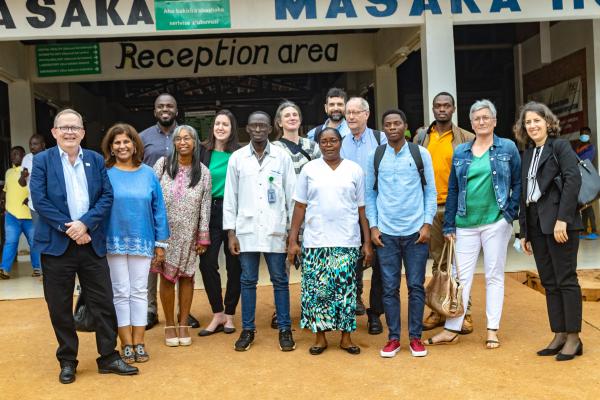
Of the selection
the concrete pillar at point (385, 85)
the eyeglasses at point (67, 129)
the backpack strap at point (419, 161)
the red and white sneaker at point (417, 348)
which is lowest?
the red and white sneaker at point (417, 348)

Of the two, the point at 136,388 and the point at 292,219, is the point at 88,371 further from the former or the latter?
the point at 292,219

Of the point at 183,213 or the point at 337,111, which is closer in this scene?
the point at 183,213

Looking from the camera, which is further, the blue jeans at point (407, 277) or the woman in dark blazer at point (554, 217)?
the blue jeans at point (407, 277)

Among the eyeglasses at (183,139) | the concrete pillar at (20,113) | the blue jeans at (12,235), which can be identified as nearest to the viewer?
the eyeglasses at (183,139)

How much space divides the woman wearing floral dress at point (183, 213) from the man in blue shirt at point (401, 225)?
136cm

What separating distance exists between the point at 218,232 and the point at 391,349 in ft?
5.69

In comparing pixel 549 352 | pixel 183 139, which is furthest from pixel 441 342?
pixel 183 139

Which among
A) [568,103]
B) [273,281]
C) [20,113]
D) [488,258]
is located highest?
[20,113]

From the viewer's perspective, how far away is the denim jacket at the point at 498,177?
4.96 meters

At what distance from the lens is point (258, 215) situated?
17.0 feet

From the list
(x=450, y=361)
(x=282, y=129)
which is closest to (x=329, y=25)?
(x=282, y=129)

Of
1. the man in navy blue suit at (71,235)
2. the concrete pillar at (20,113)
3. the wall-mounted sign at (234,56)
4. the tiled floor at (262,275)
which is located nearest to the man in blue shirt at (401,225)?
the man in navy blue suit at (71,235)

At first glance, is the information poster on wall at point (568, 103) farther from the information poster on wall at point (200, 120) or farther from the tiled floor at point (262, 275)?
the information poster on wall at point (200, 120)

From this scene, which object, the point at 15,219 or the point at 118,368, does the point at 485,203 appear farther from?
the point at 15,219
